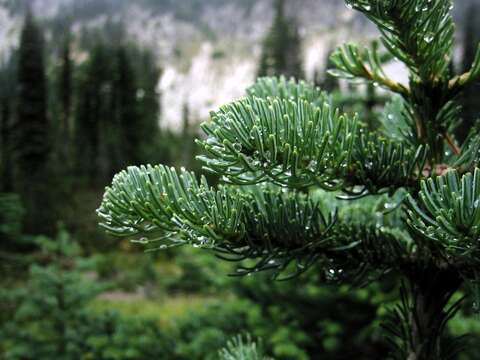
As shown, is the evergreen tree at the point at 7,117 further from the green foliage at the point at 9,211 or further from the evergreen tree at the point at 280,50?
the evergreen tree at the point at 280,50

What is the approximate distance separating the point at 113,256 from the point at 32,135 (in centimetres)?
787

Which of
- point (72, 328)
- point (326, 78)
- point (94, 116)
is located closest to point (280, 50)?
point (94, 116)

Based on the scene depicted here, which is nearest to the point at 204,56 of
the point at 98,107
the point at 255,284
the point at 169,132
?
the point at 169,132

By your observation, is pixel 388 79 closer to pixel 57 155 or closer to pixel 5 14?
pixel 57 155

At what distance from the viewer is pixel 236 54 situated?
8231cm

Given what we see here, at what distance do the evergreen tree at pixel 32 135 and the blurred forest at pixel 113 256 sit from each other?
0.07 meters

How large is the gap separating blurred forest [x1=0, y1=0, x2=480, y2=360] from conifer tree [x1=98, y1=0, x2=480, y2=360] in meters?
0.15

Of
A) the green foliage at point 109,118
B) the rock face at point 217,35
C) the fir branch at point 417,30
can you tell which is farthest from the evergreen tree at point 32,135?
the rock face at point 217,35

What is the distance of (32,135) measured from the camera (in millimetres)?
23406

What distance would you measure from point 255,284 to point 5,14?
35860 millimetres

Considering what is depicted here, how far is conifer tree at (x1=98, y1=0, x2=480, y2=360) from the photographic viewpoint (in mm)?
753

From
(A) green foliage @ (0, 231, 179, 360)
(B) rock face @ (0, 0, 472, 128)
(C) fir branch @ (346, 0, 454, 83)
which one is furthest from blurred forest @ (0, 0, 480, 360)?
(B) rock face @ (0, 0, 472, 128)

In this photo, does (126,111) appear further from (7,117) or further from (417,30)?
(417,30)

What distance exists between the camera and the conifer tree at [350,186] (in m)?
0.75
